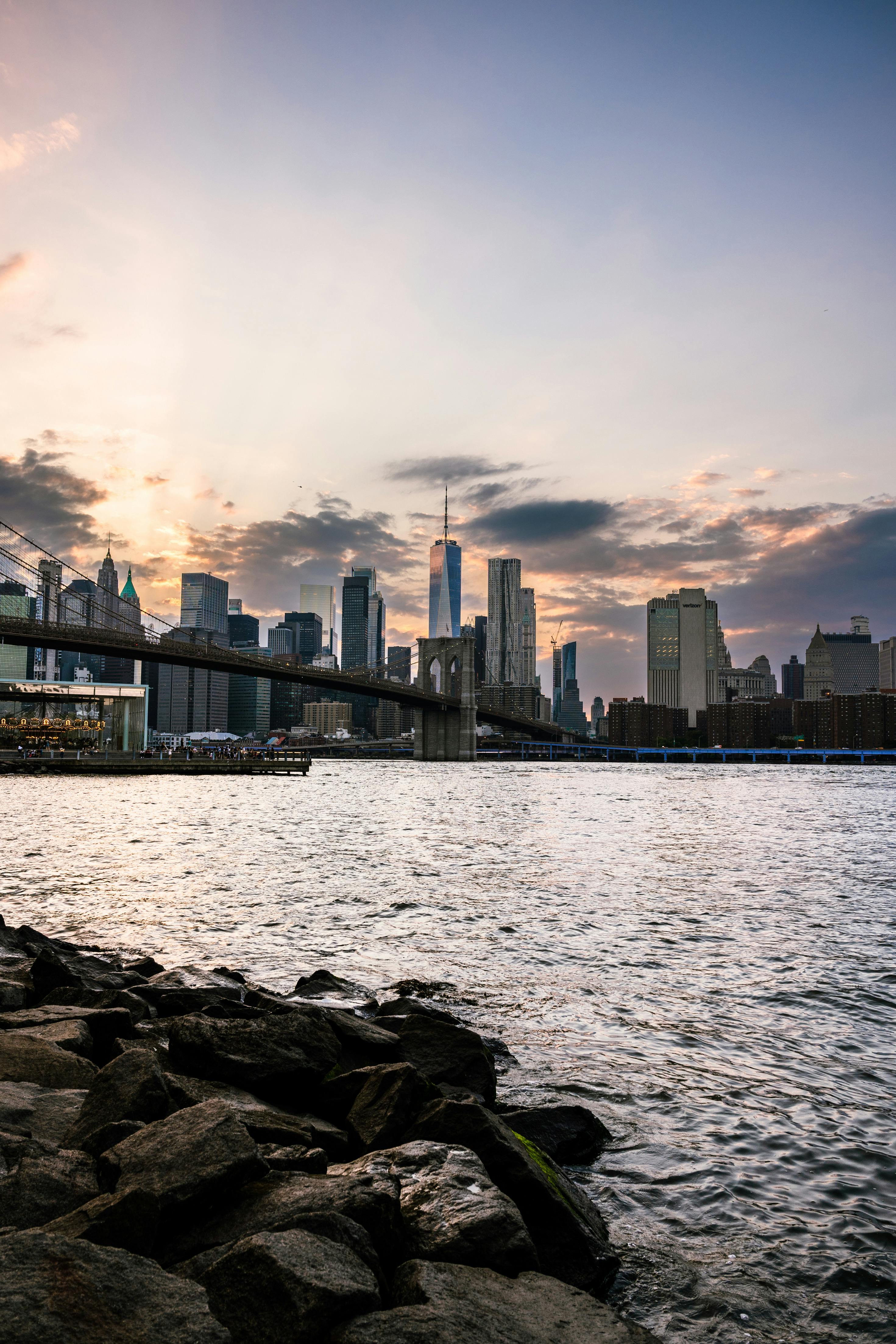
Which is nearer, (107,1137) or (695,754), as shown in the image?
(107,1137)

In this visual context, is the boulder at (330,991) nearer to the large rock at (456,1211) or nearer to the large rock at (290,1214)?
the large rock at (456,1211)

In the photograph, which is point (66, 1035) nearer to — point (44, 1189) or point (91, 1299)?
point (44, 1189)

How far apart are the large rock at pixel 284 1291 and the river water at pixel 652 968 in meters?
1.71

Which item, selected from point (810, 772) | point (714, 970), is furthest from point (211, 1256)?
point (810, 772)

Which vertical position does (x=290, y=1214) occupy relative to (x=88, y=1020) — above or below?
above

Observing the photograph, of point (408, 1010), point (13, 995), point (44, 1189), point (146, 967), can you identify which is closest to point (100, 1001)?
point (13, 995)

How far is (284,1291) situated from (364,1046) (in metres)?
3.45

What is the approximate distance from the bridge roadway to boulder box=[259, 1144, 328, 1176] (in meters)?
57.7

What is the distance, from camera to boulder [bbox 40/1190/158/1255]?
10.3ft

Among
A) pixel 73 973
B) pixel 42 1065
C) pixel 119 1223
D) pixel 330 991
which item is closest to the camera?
pixel 119 1223

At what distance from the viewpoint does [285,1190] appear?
142 inches

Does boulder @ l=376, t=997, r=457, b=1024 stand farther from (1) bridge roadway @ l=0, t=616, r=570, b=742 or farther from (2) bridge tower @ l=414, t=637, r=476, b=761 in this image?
(2) bridge tower @ l=414, t=637, r=476, b=761

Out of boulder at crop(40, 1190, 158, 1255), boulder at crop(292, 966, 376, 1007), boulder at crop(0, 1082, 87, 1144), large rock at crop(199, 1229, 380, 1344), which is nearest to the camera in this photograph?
large rock at crop(199, 1229, 380, 1344)

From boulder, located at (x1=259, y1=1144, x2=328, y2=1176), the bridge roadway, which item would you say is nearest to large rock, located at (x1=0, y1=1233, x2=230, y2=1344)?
boulder, located at (x1=259, y1=1144, x2=328, y2=1176)
